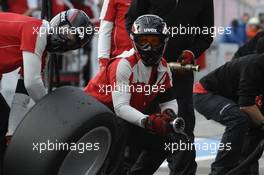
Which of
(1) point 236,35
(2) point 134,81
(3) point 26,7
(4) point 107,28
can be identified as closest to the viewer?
(2) point 134,81

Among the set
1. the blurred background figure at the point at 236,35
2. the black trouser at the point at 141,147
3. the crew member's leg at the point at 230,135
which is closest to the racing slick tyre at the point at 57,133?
the black trouser at the point at 141,147

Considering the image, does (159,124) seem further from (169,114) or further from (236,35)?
(236,35)

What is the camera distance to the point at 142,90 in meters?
5.05

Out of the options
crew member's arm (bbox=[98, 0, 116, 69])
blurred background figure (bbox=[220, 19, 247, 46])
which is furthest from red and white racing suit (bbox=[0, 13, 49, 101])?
blurred background figure (bbox=[220, 19, 247, 46])

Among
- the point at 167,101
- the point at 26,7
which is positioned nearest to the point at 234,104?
the point at 167,101

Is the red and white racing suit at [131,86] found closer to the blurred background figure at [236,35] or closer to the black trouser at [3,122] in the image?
the black trouser at [3,122]

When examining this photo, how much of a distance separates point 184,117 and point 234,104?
0.48 meters

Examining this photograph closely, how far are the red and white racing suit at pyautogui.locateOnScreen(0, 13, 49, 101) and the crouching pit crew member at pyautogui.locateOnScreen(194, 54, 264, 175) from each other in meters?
1.70

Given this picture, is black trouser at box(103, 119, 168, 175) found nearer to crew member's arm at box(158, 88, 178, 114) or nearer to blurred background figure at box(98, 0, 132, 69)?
crew member's arm at box(158, 88, 178, 114)

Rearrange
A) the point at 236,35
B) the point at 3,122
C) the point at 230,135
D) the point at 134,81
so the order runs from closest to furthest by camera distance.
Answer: the point at 3,122
the point at 134,81
the point at 230,135
the point at 236,35

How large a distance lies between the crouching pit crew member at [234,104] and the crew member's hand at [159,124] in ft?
3.44

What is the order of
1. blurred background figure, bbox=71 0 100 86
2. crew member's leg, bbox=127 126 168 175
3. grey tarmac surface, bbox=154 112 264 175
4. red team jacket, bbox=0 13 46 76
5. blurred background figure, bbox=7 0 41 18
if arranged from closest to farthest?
red team jacket, bbox=0 13 46 76 < crew member's leg, bbox=127 126 168 175 < grey tarmac surface, bbox=154 112 264 175 < blurred background figure, bbox=7 0 41 18 < blurred background figure, bbox=71 0 100 86

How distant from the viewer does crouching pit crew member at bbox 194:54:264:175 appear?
5629mm

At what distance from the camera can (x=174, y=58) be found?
5789 millimetres
